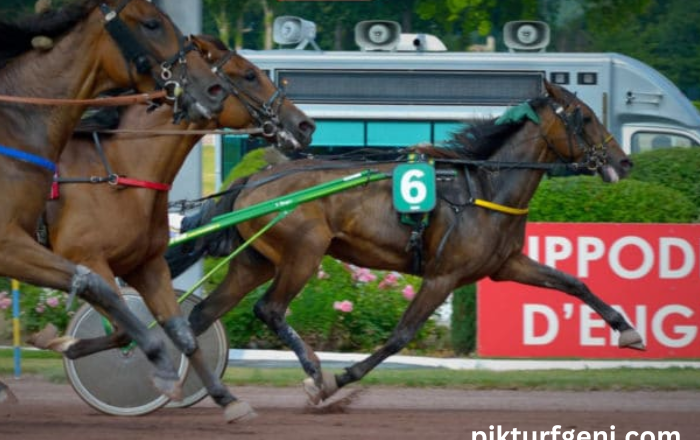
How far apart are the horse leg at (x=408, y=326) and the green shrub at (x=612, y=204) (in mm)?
3252

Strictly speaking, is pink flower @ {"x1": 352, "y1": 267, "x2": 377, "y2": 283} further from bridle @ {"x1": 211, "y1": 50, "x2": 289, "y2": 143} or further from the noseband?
the noseband

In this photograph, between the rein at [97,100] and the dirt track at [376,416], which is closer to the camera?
the rein at [97,100]

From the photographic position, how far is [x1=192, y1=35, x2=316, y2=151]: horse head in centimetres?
832

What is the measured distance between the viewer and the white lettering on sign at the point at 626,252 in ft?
38.3

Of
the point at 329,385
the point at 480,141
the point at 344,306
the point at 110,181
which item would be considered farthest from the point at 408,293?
the point at 110,181

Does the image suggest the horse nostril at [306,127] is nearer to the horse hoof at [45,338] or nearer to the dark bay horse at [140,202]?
the dark bay horse at [140,202]

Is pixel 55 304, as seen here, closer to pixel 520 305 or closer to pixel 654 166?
pixel 520 305

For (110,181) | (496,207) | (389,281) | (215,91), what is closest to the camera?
(215,91)

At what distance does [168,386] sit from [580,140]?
149 inches

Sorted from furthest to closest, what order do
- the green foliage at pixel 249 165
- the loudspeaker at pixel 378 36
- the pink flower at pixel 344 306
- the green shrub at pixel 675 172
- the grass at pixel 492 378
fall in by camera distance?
the loudspeaker at pixel 378 36 < the green foliage at pixel 249 165 < the green shrub at pixel 675 172 < the pink flower at pixel 344 306 < the grass at pixel 492 378

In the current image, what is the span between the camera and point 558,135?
9898 millimetres

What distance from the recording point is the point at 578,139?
9875 millimetres

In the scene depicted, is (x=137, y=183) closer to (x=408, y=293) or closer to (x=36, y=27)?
(x=36, y=27)

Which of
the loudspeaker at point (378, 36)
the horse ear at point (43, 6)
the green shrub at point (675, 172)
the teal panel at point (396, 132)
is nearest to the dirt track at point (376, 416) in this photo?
the horse ear at point (43, 6)
